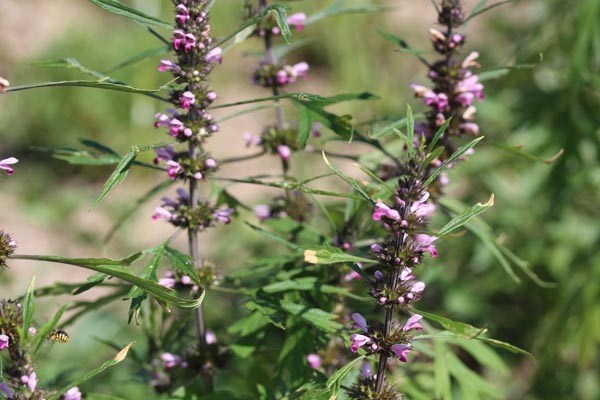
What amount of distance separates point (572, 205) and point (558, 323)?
83 cm

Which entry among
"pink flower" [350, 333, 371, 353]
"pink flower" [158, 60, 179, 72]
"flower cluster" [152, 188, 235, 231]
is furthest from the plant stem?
"pink flower" [350, 333, 371, 353]

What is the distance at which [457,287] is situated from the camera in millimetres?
3424

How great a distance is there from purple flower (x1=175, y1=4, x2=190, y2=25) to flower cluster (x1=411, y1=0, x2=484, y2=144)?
0.56 meters

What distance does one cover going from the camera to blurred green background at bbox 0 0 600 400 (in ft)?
9.30

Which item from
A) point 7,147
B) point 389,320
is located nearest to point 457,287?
point 389,320

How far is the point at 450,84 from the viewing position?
178cm

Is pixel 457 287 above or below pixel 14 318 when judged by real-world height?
below

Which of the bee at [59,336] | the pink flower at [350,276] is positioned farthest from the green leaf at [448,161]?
the bee at [59,336]

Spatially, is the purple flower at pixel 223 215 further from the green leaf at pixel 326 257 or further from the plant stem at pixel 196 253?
the green leaf at pixel 326 257

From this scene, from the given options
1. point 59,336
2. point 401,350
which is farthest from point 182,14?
point 401,350

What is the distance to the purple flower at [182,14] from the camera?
147 centimetres

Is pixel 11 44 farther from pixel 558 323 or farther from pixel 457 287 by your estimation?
pixel 558 323

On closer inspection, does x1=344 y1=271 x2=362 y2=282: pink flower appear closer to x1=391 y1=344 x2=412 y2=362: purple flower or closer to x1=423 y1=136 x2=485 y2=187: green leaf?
x1=391 y1=344 x2=412 y2=362: purple flower

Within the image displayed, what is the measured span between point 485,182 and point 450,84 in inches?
65.8
